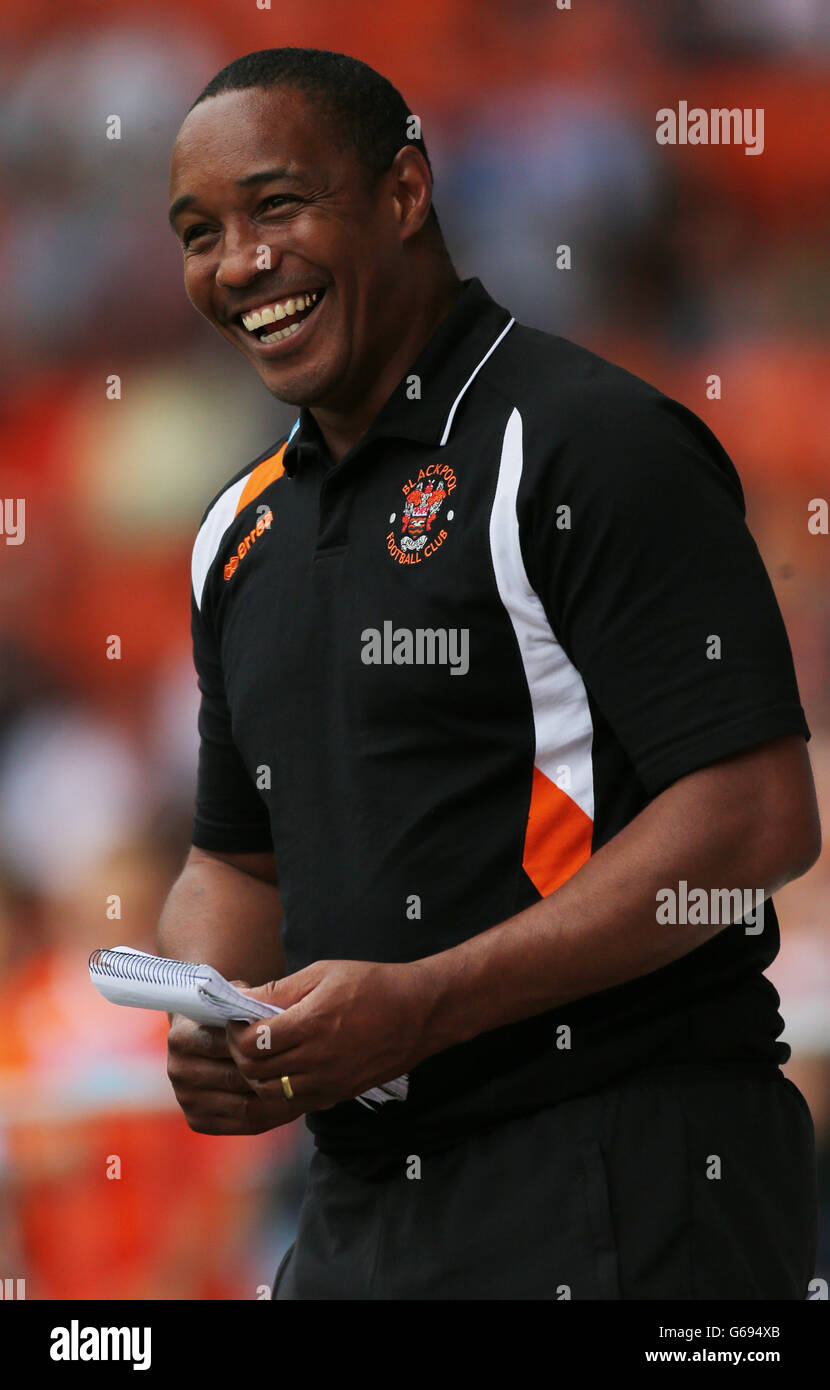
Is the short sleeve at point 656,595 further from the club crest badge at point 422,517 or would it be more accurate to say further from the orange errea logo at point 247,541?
the orange errea logo at point 247,541

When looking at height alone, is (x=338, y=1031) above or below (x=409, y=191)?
below

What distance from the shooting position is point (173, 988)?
37.3 inches

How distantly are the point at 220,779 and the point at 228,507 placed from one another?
23 cm

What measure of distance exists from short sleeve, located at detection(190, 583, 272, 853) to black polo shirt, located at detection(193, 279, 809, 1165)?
5.9 inches

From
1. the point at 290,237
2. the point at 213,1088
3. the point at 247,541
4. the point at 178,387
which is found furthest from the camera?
the point at 178,387

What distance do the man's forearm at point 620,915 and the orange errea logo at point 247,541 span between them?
42cm

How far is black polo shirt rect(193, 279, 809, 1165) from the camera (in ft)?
3.17

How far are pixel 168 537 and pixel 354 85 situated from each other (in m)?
1.22

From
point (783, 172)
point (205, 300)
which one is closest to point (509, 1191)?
point (205, 300)

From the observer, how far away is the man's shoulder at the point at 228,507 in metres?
1.30

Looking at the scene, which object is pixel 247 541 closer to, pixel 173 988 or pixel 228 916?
pixel 228 916

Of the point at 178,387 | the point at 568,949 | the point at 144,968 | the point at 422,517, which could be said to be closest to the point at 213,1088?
the point at 144,968

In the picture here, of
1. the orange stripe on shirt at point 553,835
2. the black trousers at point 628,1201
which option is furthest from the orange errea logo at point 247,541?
the black trousers at point 628,1201

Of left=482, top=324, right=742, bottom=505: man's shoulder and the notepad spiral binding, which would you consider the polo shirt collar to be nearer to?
left=482, top=324, right=742, bottom=505: man's shoulder
